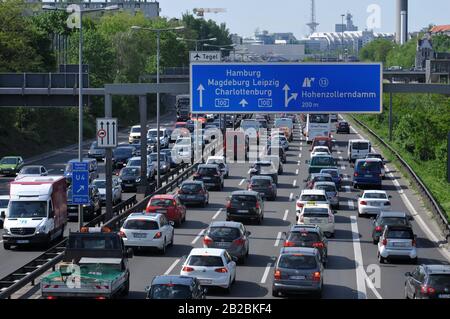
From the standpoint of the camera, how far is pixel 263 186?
55.2m

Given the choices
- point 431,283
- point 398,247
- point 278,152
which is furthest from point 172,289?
point 278,152

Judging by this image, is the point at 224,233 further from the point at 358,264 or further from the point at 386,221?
the point at 386,221

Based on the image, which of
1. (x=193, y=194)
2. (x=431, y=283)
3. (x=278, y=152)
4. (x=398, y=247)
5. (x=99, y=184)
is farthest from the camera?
(x=278, y=152)

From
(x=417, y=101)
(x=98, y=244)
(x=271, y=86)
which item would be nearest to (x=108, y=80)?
(x=417, y=101)

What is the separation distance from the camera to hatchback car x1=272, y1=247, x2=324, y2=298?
2798cm

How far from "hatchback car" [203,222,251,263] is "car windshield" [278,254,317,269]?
6.08m

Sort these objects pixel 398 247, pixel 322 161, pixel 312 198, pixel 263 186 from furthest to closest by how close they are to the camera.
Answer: pixel 322 161 → pixel 263 186 → pixel 312 198 → pixel 398 247

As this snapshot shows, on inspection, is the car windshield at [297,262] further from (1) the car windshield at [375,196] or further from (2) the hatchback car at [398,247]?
(1) the car windshield at [375,196]

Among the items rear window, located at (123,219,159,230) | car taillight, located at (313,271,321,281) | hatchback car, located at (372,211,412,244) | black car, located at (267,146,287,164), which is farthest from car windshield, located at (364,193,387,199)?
black car, located at (267,146,287,164)

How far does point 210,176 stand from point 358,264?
986 inches

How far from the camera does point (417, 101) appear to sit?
108 meters

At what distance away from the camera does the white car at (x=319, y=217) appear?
41.3m

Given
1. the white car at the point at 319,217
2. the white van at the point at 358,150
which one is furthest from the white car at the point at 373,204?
the white van at the point at 358,150

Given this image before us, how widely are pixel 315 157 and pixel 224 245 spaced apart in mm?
32466
